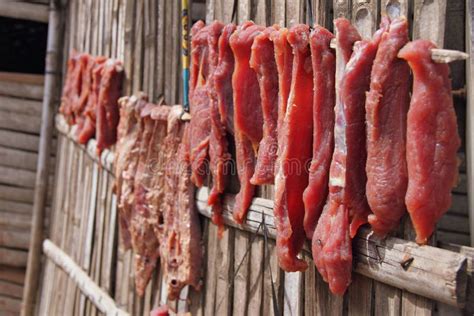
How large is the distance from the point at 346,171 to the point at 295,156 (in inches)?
16.7

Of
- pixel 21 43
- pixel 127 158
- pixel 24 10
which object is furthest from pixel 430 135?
pixel 21 43

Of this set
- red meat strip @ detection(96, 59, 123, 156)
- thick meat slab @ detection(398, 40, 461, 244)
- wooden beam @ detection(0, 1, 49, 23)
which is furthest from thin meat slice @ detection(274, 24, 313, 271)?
wooden beam @ detection(0, 1, 49, 23)

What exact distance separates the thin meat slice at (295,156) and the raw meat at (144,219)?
216 cm

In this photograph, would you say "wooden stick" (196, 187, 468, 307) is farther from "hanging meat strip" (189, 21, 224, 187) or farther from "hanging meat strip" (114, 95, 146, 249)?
"hanging meat strip" (114, 95, 146, 249)

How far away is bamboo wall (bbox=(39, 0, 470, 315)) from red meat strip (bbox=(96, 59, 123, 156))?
161mm

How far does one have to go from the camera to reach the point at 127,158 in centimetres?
559

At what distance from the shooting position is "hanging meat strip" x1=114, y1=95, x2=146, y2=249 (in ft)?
18.2

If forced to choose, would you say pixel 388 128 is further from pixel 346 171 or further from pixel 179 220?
pixel 179 220

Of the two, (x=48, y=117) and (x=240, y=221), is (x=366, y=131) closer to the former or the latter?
(x=240, y=221)

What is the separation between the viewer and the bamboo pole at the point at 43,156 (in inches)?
349

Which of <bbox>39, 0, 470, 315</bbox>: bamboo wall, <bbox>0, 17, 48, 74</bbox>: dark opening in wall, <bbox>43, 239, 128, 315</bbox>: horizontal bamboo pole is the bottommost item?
<bbox>43, 239, 128, 315</bbox>: horizontal bamboo pole

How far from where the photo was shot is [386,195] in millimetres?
2736

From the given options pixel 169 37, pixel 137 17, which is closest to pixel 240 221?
pixel 169 37

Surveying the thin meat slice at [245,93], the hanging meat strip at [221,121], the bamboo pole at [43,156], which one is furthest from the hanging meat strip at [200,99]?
the bamboo pole at [43,156]
